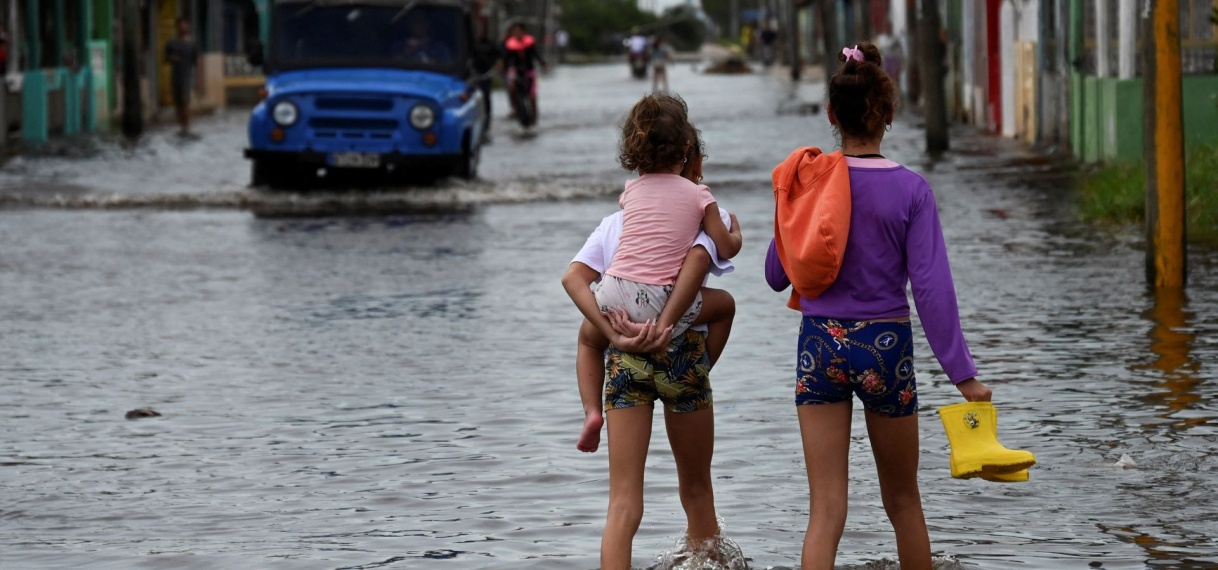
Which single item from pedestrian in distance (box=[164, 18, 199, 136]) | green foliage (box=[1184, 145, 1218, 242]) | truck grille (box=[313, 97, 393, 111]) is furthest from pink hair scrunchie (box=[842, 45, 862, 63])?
pedestrian in distance (box=[164, 18, 199, 136])

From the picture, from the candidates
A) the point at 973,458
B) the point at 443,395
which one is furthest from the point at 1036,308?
the point at 973,458

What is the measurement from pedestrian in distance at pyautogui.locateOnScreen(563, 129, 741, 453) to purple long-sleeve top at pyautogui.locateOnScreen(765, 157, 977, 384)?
0.35 meters

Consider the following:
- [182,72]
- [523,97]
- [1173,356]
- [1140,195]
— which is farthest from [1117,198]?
[182,72]

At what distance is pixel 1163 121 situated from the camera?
36.8 ft

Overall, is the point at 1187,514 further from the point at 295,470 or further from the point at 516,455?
the point at 295,470

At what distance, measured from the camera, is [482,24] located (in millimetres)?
76875

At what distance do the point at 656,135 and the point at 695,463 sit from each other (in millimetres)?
851

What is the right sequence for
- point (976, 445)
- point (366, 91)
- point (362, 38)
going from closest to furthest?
point (976, 445)
point (366, 91)
point (362, 38)

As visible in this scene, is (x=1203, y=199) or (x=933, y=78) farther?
(x=933, y=78)

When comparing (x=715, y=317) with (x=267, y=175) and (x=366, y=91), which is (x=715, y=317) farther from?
(x=267, y=175)

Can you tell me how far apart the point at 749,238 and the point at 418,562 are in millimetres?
10190

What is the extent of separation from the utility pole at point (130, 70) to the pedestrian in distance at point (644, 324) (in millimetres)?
29032

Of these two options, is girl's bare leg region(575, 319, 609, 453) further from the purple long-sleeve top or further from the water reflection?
the water reflection

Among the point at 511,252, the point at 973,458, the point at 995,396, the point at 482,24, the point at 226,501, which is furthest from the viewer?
the point at 482,24
